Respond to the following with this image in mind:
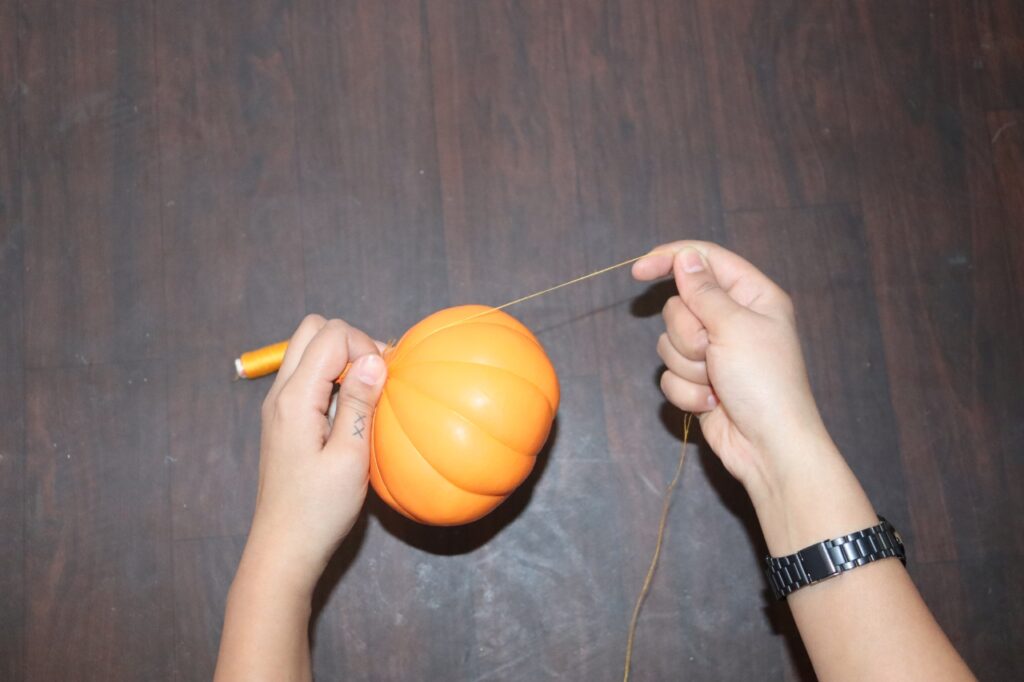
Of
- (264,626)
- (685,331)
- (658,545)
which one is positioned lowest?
(658,545)

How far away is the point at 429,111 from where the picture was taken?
209 cm

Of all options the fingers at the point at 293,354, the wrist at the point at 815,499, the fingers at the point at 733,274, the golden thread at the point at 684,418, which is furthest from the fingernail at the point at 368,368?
the wrist at the point at 815,499

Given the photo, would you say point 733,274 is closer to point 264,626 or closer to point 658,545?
point 658,545

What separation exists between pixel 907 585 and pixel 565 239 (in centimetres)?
110

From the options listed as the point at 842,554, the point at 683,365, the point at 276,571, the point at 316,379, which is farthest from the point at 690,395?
the point at 276,571

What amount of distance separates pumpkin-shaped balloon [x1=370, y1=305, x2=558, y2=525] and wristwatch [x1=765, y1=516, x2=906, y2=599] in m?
0.53

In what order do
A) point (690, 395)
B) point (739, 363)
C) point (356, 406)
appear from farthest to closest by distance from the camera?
point (690, 395) < point (356, 406) < point (739, 363)

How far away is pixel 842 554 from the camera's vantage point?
4.36ft

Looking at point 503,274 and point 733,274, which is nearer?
point 733,274

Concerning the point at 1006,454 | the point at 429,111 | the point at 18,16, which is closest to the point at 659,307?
the point at 429,111

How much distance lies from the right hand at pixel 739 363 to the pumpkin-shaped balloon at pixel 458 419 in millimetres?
293

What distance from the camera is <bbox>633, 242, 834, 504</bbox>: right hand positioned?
4.66 ft

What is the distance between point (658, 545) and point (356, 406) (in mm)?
838

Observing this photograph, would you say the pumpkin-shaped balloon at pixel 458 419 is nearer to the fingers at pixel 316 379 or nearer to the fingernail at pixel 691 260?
the fingers at pixel 316 379
